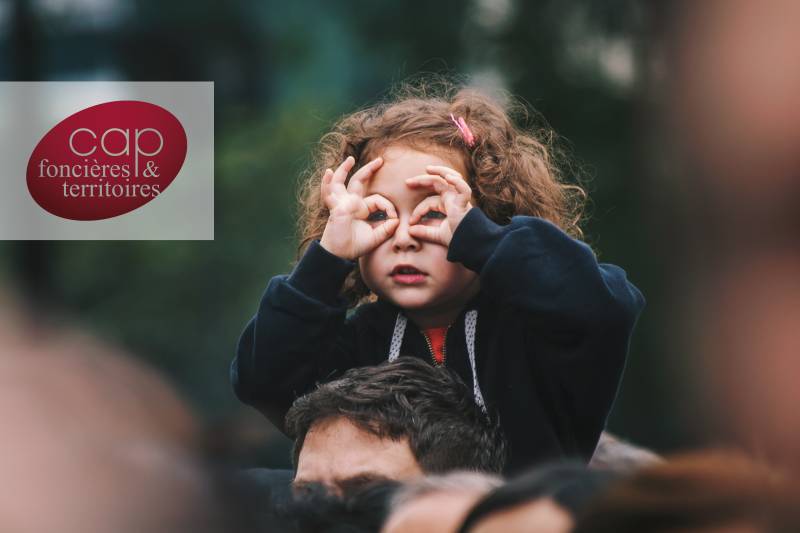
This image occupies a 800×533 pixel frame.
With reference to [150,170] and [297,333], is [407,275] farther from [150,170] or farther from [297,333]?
[150,170]

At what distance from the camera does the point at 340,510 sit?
44 cm

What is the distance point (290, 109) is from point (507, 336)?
2.13m

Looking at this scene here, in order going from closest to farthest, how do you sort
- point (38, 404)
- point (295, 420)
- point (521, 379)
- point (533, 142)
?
point (38, 404), point (295, 420), point (521, 379), point (533, 142)

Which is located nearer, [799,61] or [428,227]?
[799,61]

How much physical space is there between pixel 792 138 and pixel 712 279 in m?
0.05

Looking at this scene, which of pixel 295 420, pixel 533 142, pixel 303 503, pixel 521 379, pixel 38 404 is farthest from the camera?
pixel 533 142

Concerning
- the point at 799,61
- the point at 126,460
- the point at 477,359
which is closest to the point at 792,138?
the point at 799,61

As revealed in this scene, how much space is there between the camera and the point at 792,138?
0.82 ft

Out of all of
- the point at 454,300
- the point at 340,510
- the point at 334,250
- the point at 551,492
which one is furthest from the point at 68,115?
the point at 551,492

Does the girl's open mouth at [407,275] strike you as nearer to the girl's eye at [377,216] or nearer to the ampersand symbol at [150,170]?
the girl's eye at [377,216]

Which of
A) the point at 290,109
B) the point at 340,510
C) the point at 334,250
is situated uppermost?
the point at 290,109

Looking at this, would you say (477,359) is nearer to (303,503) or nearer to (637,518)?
(303,503)

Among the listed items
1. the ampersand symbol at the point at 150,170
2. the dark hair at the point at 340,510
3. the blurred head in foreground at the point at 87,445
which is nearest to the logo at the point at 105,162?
the ampersand symbol at the point at 150,170

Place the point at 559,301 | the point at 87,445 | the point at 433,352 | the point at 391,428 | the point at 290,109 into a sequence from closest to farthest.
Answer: the point at 87,445
the point at 391,428
the point at 559,301
the point at 433,352
the point at 290,109
